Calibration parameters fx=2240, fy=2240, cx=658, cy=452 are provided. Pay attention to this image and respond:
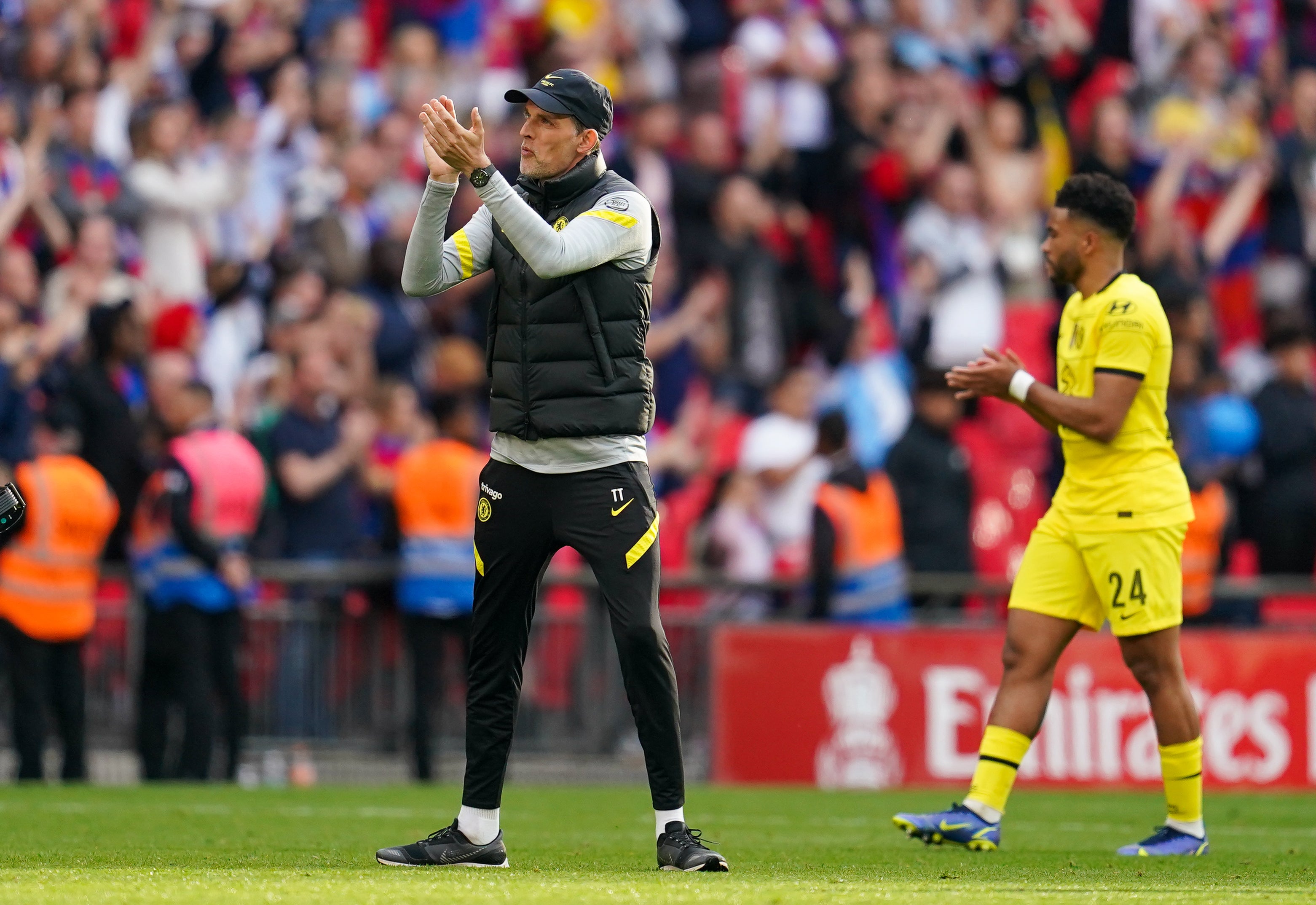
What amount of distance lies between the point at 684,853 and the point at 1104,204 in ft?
10.5

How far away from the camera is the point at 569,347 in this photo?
7.37m

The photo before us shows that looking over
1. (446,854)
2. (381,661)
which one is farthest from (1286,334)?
(446,854)

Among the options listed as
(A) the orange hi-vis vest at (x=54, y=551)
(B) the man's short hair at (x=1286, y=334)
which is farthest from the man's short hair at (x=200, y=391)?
(B) the man's short hair at (x=1286, y=334)

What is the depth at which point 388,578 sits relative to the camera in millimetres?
14242

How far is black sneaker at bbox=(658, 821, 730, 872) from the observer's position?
23.9ft

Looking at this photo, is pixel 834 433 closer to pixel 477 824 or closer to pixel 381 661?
pixel 381 661

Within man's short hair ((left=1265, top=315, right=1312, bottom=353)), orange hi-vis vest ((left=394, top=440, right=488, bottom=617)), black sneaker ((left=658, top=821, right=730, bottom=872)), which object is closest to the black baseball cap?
black sneaker ((left=658, top=821, right=730, bottom=872))

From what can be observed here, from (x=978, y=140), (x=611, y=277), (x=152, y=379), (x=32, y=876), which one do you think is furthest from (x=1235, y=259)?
(x=32, y=876)

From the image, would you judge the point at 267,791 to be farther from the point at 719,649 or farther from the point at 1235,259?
the point at 1235,259

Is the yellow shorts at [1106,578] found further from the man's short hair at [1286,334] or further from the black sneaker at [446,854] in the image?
the man's short hair at [1286,334]

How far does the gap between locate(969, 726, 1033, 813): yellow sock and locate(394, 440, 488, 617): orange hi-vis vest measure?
5752mm

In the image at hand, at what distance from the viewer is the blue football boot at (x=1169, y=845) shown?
8.74 meters

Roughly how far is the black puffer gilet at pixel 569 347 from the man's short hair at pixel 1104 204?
2.18m

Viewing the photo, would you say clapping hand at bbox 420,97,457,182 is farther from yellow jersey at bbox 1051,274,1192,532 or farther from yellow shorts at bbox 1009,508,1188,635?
yellow shorts at bbox 1009,508,1188,635
